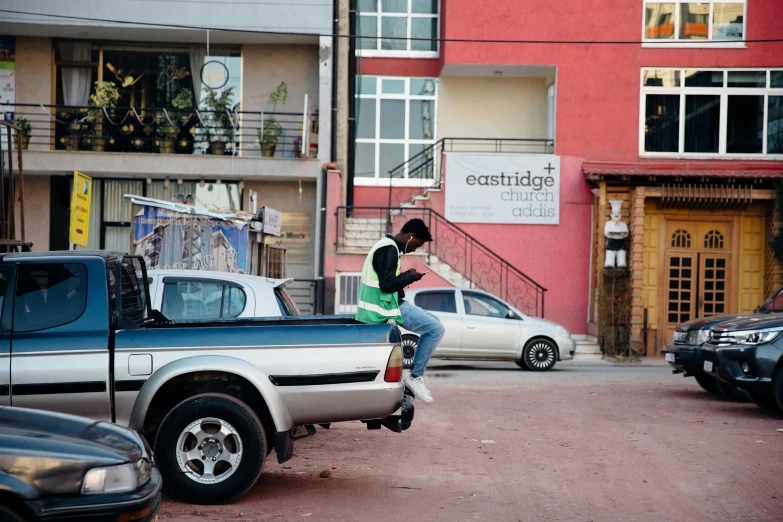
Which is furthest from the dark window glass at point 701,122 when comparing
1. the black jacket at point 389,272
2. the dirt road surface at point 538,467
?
the black jacket at point 389,272

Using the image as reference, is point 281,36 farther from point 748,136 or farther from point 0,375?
point 0,375

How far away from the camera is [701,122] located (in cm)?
2442

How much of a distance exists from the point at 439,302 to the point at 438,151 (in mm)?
8514

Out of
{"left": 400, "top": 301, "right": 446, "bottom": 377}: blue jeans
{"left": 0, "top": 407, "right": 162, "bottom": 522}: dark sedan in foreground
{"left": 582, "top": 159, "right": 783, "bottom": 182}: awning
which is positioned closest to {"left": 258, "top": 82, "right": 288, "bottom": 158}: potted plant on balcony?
{"left": 582, "top": 159, "right": 783, "bottom": 182}: awning

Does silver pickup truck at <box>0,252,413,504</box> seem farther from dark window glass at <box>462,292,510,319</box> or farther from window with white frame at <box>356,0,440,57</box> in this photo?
window with white frame at <box>356,0,440,57</box>

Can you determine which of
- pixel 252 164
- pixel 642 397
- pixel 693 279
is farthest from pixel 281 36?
pixel 642 397

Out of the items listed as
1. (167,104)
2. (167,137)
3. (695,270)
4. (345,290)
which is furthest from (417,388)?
(167,104)

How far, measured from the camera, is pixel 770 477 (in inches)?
320

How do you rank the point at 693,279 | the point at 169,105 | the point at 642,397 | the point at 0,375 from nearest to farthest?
the point at 0,375 → the point at 642,397 → the point at 693,279 → the point at 169,105

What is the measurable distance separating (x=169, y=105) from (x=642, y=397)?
16.2 metres

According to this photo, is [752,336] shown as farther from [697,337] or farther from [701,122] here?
[701,122]

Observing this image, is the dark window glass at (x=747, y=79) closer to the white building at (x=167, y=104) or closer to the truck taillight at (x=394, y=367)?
the white building at (x=167, y=104)

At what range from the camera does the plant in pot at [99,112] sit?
79.9 ft

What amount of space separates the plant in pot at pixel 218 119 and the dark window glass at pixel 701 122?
38.8 ft
